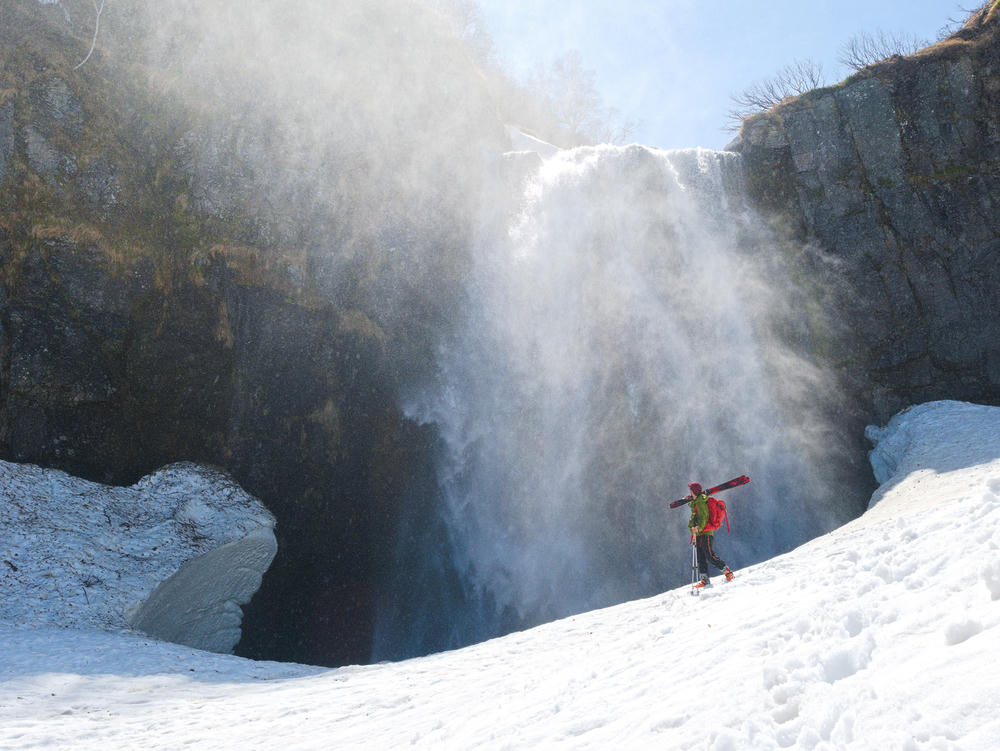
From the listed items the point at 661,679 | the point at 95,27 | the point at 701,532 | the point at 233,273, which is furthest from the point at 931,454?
the point at 95,27

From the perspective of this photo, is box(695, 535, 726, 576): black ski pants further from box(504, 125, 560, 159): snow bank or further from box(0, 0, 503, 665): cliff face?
box(504, 125, 560, 159): snow bank

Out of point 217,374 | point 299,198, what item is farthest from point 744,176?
point 217,374

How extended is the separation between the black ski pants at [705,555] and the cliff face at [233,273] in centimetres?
1150

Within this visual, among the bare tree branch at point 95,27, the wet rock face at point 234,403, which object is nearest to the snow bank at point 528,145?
the wet rock face at point 234,403

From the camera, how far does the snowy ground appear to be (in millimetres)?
3789

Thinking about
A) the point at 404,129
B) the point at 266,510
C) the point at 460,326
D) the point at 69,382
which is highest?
the point at 404,129

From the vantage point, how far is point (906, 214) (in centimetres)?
2042

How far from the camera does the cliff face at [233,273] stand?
55.3 ft

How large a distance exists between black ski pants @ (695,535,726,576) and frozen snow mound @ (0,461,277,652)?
11407 mm

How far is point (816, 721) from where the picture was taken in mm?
3789

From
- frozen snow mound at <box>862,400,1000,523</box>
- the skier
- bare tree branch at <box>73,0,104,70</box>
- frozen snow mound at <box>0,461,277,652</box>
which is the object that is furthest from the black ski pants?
bare tree branch at <box>73,0,104,70</box>

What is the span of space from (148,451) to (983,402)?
24517 millimetres

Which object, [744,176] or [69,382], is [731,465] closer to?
[744,176]

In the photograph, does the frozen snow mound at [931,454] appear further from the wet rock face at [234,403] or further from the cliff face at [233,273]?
the wet rock face at [234,403]
